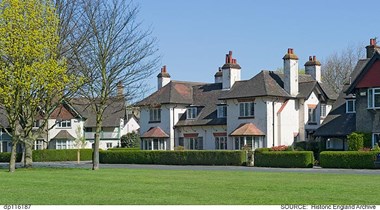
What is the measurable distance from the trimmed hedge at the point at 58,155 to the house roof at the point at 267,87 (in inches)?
757

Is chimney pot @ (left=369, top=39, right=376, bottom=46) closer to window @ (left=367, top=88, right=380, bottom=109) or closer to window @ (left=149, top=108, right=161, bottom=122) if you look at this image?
window @ (left=367, top=88, right=380, bottom=109)

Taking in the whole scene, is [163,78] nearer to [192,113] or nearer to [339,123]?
[192,113]

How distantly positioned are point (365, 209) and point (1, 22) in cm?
2917

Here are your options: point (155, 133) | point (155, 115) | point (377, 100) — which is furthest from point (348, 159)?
point (155, 115)

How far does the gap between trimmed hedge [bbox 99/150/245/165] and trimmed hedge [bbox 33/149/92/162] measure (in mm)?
10702

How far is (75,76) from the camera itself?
140 feet

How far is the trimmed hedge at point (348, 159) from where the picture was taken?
147 ft

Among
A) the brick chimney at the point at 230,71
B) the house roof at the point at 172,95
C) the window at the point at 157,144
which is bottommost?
the window at the point at 157,144

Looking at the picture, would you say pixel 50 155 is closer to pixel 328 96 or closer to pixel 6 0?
pixel 328 96

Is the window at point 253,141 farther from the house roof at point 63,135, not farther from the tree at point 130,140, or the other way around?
the house roof at point 63,135

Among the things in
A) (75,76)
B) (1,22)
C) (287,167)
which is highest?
(1,22)

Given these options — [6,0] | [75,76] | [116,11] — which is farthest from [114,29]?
[6,0]

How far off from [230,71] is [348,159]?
75.6ft

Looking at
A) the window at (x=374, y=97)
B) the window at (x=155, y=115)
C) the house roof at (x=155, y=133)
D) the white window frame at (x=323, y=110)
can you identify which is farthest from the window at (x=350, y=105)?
the window at (x=155, y=115)
